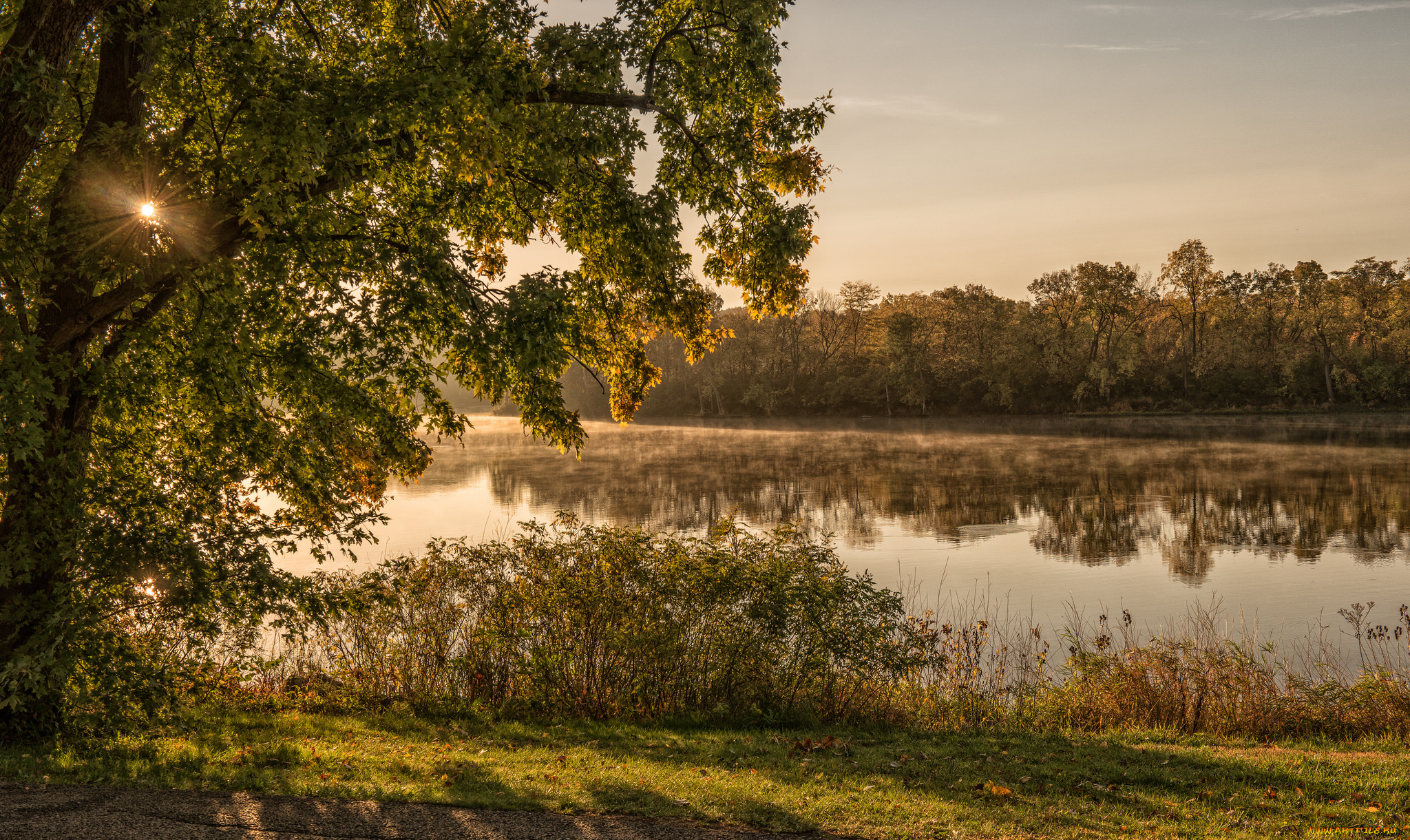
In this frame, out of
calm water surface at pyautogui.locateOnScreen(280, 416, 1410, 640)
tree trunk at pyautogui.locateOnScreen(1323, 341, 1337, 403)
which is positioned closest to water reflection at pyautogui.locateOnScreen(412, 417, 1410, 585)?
calm water surface at pyautogui.locateOnScreen(280, 416, 1410, 640)

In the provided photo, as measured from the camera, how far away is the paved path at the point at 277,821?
6.36 metres

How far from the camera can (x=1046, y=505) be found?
31328mm

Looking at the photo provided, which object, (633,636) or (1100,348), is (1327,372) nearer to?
(1100,348)

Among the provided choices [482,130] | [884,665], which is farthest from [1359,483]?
[482,130]

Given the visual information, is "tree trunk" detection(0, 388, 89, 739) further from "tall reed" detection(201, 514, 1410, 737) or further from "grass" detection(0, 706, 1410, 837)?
"tall reed" detection(201, 514, 1410, 737)

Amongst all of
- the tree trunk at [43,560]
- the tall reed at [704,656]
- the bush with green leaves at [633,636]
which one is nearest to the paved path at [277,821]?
the tree trunk at [43,560]

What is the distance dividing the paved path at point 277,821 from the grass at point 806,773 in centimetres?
22

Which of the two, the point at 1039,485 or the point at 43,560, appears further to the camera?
the point at 1039,485

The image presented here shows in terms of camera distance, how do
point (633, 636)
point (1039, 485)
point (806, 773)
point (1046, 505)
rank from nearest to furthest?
point (806, 773) < point (633, 636) < point (1046, 505) < point (1039, 485)

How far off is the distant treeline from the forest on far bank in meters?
0.15

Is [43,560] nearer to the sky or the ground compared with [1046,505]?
nearer to the sky

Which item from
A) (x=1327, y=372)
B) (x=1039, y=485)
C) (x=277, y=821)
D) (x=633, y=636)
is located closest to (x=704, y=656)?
(x=633, y=636)

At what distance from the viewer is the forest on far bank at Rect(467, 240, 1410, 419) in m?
75.6

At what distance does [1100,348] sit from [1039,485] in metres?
55.7
